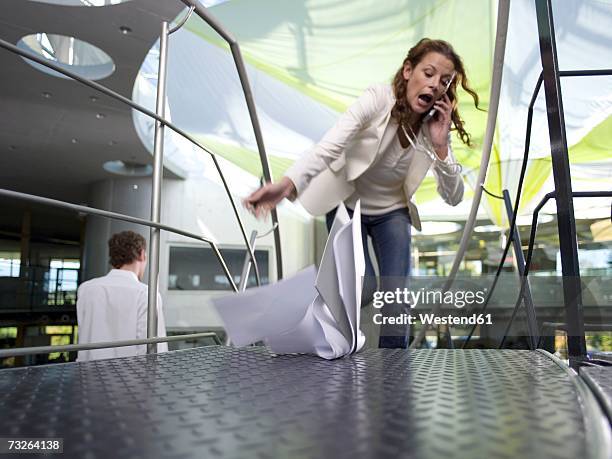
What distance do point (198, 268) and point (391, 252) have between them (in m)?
5.63

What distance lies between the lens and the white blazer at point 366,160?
862 millimetres

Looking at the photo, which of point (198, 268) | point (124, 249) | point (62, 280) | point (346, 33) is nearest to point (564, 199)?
point (124, 249)

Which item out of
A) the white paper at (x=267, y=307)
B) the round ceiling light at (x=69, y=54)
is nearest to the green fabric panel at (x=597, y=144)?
the white paper at (x=267, y=307)

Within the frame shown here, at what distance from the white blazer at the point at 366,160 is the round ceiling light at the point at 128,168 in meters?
5.67

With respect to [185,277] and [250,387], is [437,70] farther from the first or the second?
[185,277]

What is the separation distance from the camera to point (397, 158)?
964 millimetres

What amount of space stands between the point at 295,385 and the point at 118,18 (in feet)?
11.3

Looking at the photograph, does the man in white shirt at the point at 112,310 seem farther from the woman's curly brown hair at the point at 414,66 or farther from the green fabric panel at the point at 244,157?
the green fabric panel at the point at 244,157

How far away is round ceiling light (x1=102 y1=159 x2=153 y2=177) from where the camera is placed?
624cm

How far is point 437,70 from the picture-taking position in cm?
95

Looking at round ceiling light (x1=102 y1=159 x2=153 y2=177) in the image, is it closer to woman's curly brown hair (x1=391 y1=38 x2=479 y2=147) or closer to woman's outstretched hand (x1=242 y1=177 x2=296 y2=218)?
woman's curly brown hair (x1=391 y1=38 x2=479 y2=147)

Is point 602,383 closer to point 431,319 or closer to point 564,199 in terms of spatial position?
point 564,199

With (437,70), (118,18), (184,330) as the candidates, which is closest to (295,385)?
(437,70)

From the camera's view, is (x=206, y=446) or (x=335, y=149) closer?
(x=206, y=446)
